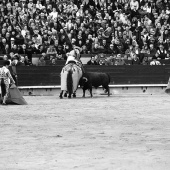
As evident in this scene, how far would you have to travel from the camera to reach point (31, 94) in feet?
70.7

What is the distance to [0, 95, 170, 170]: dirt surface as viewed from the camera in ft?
24.4

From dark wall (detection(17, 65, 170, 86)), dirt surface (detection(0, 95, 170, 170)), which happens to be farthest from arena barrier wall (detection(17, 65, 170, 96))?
dirt surface (detection(0, 95, 170, 170))

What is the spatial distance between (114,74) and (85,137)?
41.9 ft

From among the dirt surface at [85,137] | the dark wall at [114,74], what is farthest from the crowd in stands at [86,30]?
the dirt surface at [85,137]

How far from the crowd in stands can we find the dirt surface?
16.9ft

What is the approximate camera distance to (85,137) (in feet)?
31.8

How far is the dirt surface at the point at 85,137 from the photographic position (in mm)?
7430

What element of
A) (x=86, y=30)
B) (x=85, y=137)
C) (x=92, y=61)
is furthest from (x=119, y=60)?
(x=85, y=137)

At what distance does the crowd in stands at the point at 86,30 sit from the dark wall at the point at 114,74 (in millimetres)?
193

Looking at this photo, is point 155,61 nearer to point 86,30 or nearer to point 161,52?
Result: point 161,52

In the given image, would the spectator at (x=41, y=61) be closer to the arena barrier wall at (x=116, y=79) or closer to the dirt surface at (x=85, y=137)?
the arena barrier wall at (x=116, y=79)

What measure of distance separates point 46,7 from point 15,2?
929 millimetres

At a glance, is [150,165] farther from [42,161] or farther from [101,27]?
[101,27]

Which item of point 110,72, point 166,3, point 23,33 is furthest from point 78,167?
point 166,3
